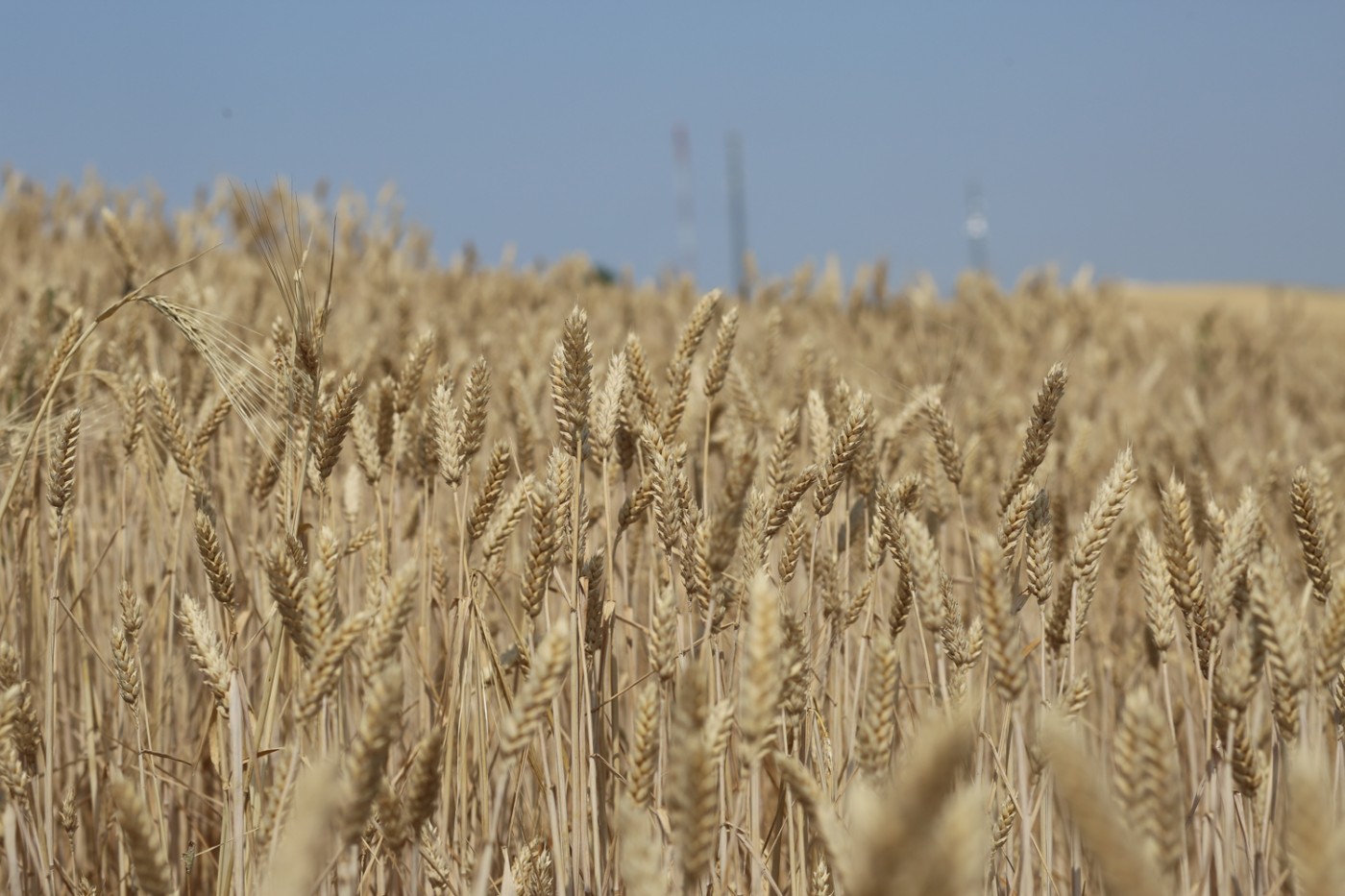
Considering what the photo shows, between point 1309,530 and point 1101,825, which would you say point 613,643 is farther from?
point 1101,825

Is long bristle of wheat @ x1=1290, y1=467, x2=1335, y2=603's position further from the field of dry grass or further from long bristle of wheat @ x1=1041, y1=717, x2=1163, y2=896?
long bristle of wheat @ x1=1041, y1=717, x2=1163, y2=896

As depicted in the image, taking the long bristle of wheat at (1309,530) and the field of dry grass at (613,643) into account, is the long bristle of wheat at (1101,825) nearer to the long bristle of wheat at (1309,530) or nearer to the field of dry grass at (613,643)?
the field of dry grass at (613,643)

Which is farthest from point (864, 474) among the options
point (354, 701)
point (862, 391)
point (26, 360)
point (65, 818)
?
point (26, 360)

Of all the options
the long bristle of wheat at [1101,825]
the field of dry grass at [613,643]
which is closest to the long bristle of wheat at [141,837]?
the field of dry grass at [613,643]

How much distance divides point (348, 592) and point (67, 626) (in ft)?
1.79

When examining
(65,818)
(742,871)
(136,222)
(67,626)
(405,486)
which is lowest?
(742,871)

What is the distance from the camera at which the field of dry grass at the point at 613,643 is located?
85cm

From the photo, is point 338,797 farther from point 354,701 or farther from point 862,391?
point 354,701

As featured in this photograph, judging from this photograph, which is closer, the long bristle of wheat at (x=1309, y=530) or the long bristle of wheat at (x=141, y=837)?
the long bristle of wheat at (x=141, y=837)

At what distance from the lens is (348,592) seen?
6.67 feet

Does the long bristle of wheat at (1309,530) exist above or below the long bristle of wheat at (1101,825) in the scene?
above

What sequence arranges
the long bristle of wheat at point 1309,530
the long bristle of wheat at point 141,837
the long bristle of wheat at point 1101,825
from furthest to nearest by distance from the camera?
the long bristle of wheat at point 1309,530, the long bristle of wheat at point 141,837, the long bristle of wheat at point 1101,825

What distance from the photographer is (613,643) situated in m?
1.63

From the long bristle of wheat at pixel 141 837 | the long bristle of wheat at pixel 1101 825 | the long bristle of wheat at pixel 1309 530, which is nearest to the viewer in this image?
the long bristle of wheat at pixel 1101 825
